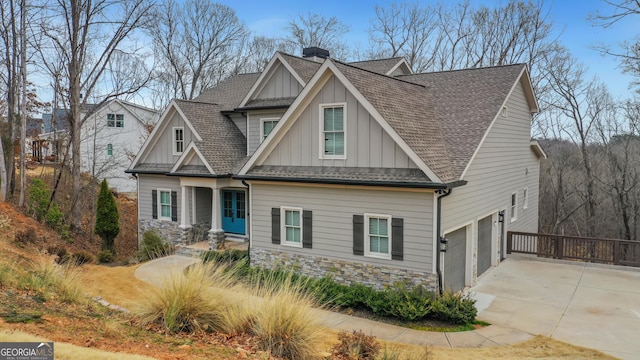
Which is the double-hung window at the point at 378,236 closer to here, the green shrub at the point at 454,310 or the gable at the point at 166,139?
the green shrub at the point at 454,310

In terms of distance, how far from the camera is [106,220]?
18.0m

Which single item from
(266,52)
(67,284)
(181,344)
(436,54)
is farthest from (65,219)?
(436,54)

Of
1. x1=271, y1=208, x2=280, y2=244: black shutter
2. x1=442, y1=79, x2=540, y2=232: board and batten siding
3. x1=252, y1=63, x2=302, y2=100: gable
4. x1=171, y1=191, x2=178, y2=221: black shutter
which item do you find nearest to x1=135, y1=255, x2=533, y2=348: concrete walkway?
x1=442, y1=79, x2=540, y2=232: board and batten siding

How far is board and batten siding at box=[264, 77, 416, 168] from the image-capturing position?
11.5 meters

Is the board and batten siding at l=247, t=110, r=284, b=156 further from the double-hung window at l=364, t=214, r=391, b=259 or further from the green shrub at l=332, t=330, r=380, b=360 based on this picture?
the green shrub at l=332, t=330, r=380, b=360

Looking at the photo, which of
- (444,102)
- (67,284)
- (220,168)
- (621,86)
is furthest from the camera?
(621,86)

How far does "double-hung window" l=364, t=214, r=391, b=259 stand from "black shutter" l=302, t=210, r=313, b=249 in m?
1.86

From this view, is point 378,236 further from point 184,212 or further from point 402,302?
point 184,212

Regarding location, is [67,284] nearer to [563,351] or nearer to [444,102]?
[563,351]

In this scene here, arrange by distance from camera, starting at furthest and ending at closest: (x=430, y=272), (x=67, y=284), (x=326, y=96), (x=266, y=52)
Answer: (x=266, y=52), (x=326, y=96), (x=430, y=272), (x=67, y=284)

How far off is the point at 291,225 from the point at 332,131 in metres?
3.16

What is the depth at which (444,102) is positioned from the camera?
600 inches

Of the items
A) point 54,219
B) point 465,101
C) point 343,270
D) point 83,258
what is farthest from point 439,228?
point 54,219

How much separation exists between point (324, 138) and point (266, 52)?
1156 inches
